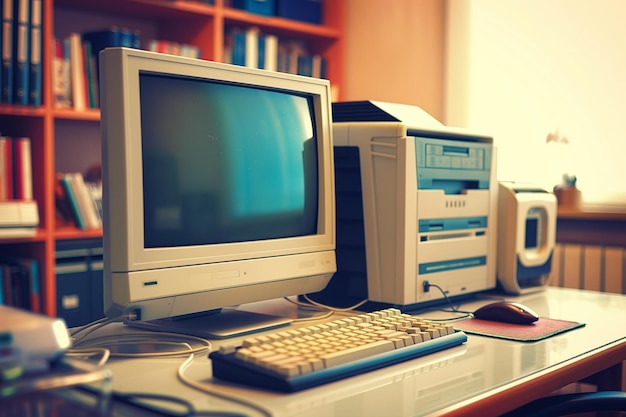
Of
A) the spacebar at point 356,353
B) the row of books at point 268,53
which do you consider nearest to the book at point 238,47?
the row of books at point 268,53

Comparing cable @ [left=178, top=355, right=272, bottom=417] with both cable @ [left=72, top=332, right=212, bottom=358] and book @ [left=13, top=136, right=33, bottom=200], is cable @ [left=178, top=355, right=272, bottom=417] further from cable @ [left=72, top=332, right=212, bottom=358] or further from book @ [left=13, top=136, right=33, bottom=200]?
book @ [left=13, top=136, right=33, bottom=200]

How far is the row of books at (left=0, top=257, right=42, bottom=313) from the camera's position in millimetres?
2385

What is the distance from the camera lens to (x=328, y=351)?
93 centimetres

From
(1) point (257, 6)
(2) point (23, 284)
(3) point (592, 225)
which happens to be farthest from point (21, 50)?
(3) point (592, 225)

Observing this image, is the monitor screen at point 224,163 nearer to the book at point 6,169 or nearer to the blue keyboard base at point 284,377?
the blue keyboard base at point 284,377

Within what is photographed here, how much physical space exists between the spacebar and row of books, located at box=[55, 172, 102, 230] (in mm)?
1786

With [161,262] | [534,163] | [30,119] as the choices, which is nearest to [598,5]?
[534,163]

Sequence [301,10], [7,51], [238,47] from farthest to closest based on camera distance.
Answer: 1. [301,10]
2. [238,47]
3. [7,51]

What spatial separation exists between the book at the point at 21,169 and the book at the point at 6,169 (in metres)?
0.02

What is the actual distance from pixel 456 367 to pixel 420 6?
252 centimetres

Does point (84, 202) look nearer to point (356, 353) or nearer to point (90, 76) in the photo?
point (90, 76)

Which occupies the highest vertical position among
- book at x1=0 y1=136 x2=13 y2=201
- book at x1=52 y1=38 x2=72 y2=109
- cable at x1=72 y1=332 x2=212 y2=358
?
book at x1=52 y1=38 x2=72 y2=109

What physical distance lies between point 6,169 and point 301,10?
155 centimetres

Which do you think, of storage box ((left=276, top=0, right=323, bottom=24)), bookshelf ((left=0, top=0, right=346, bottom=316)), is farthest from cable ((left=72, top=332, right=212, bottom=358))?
storage box ((left=276, top=0, right=323, bottom=24))
